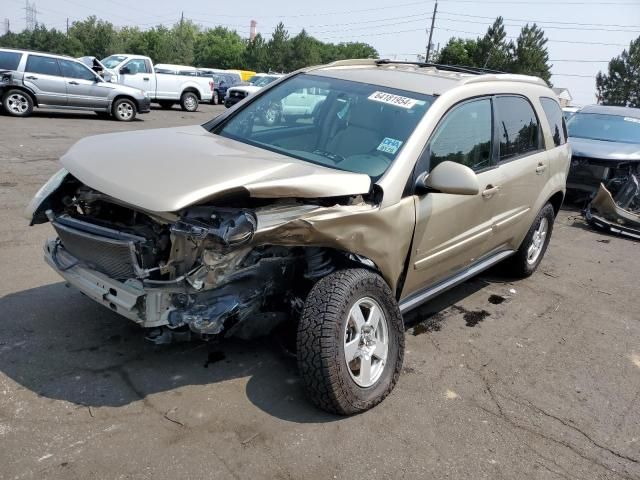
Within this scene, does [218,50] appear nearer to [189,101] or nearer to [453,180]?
[189,101]

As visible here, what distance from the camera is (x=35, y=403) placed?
2924mm

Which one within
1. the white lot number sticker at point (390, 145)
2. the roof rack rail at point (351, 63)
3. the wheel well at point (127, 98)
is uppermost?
the roof rack rail at point (351, 63)

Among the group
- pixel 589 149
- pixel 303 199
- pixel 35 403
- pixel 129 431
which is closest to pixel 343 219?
pixel 303 199

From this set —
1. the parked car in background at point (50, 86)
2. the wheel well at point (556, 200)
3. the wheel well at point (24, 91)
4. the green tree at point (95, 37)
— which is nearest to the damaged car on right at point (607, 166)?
the wheel well at point (556, 200)

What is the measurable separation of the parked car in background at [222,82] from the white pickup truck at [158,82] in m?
6.19

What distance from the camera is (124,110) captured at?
16234 millimetres

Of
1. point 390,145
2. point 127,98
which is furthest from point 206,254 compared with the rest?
point 127,98

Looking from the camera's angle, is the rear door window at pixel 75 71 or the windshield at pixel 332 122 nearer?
the windshield at pixel 332 122

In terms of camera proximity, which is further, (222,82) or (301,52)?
(301,52)

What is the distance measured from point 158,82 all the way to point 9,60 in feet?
24.5

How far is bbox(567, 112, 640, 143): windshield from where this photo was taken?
9.97m

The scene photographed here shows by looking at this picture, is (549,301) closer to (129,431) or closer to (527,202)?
(527,202)

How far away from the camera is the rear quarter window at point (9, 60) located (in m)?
14.0

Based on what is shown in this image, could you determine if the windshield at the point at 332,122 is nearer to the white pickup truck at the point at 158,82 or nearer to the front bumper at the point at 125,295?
the front bumper at the point at 125,295
